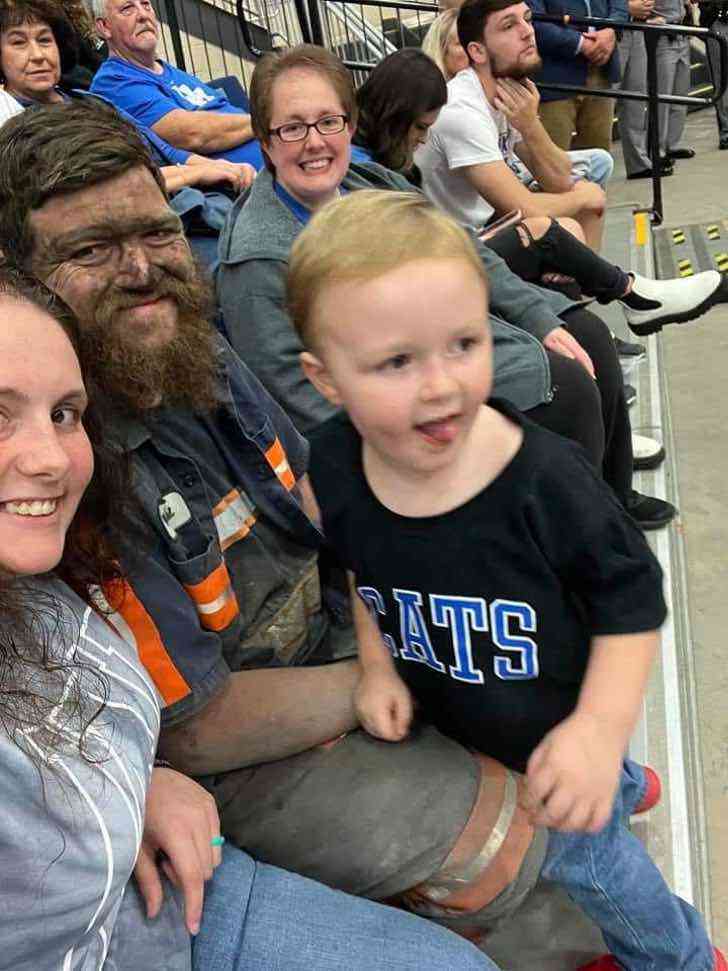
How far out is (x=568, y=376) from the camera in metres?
2.33

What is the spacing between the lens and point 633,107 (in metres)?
6.68

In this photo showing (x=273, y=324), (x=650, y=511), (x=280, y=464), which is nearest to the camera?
(x=280, y=464)

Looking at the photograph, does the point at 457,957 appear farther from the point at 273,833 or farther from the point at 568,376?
the point at 568,376

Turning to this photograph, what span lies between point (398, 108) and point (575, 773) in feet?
8.00

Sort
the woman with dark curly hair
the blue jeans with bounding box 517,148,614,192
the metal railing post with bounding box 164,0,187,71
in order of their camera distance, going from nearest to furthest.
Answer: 1. the woman with dark curly hair
2. the blue jeans with bounding box 517,148,614,192
3. the metal railing post with bounding box 164,0,187,71

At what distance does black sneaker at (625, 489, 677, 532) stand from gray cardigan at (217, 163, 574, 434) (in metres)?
0.80

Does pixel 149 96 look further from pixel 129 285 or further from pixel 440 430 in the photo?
pixel 440 430

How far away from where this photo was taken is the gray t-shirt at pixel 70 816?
0.95 metres

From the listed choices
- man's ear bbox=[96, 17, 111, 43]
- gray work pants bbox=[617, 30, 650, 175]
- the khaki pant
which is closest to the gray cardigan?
man's ear bbox=[96, 17, 111, 43]

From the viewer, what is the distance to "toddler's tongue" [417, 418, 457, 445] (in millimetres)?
1159

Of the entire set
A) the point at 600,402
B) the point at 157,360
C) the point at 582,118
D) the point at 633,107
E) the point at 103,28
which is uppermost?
the point at 103,28

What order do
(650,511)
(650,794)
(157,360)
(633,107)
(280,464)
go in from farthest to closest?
(633,107), (650,511), (650,794), (280,464), (157,360)

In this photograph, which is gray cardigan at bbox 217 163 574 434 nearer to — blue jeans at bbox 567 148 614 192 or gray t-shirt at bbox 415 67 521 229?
gray t-shirt at bbox 415 67 521 229

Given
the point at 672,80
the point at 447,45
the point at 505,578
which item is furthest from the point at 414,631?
the point at 672,80
